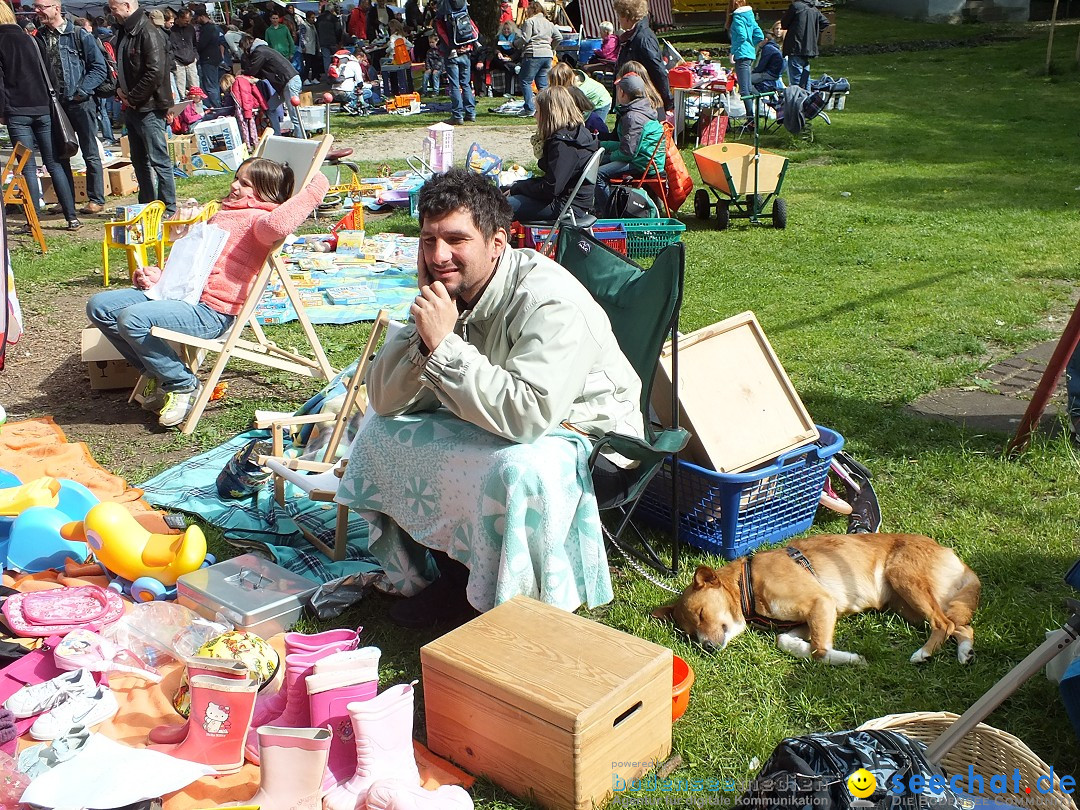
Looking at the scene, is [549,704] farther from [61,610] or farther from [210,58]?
[210,58]

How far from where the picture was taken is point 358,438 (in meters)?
3.37

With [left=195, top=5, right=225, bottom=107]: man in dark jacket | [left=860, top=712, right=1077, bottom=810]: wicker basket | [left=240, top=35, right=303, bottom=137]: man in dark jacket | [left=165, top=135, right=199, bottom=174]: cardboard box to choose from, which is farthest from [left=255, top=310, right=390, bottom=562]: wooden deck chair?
[left=195, top=5, right=225, bottom=107]: man in dark jacket

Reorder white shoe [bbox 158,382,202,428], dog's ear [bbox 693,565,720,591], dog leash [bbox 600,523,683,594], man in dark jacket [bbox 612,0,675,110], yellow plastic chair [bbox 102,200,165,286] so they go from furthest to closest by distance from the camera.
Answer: man in dark jacket [bbox 612,0,675,110] < yellow plastic chair [bbox 102,200,165,286] < white shoe [bbox 158,382,202,428] < dog leash [bbox 600,523,683,594] < dog's ear [bbox 693,565,720,591]

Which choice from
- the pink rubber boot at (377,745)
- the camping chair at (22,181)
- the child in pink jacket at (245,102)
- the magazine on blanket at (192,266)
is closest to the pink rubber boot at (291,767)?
the pink rubber boot at (377,745)

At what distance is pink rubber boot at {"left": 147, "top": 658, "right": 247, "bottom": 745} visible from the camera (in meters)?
2.69

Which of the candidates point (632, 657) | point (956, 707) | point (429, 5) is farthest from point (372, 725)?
point (429, 5)

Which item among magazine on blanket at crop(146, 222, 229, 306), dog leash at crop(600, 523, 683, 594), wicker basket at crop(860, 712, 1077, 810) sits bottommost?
dog leash at crop(600, 523, 683, 594)

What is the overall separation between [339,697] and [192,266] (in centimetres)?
327

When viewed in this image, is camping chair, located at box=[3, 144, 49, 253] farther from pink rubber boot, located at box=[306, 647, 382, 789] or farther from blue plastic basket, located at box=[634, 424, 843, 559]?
pink rubber boot, located at box=[306, 647, 382, 789]

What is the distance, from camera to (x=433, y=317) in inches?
119

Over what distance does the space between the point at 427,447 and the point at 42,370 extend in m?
4.19

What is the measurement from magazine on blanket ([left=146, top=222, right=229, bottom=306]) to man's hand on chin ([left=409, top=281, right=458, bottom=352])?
2596 millimetres

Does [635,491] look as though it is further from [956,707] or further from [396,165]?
[396,165]

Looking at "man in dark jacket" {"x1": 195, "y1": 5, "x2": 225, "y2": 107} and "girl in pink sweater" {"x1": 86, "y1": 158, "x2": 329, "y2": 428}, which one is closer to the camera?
"girl in pink sweater" {"x1": 86, "y1": 158, "x2": 329, "y2": 428}
